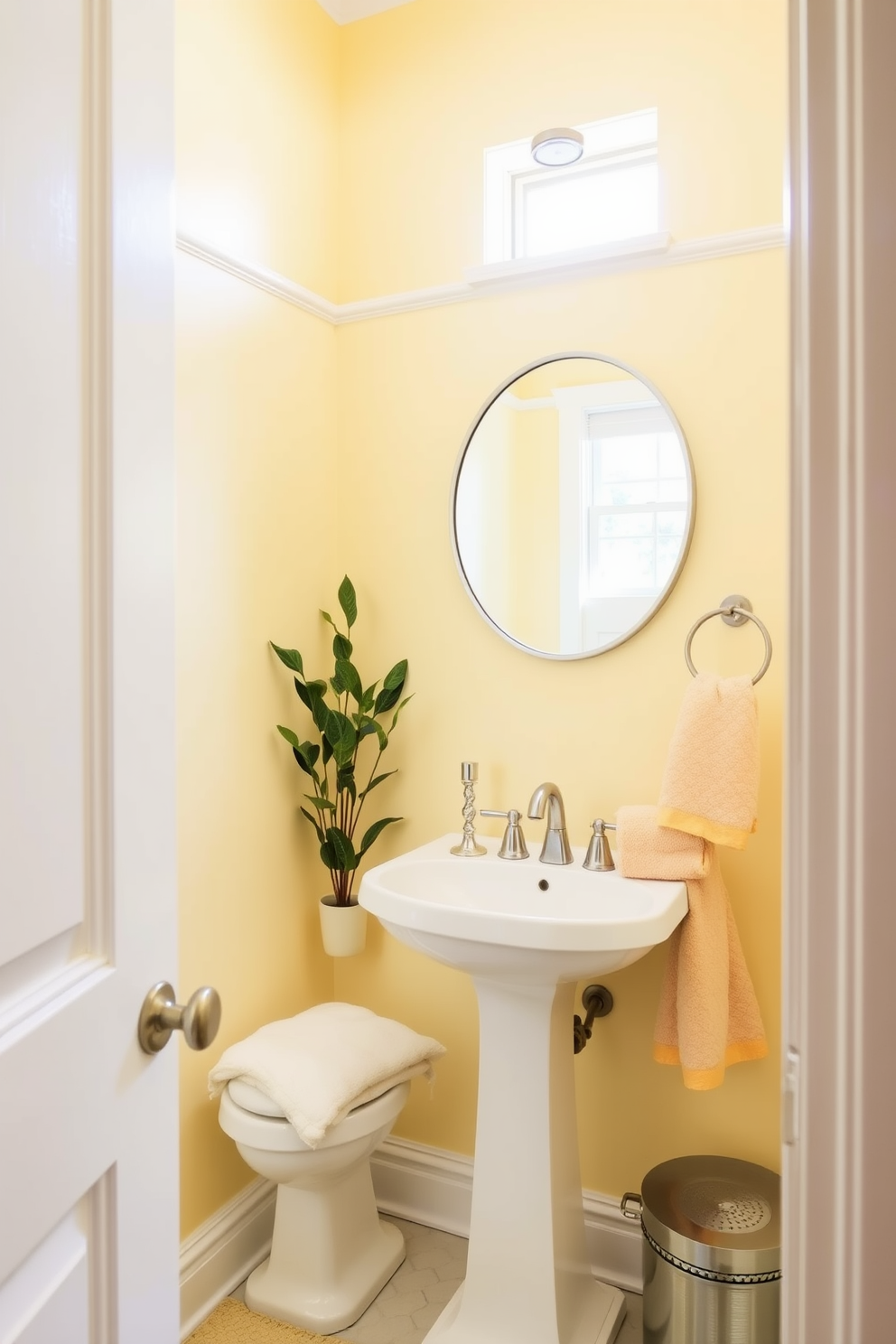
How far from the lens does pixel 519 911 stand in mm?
1889

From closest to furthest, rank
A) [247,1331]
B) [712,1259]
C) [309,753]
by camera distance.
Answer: [712,1259] < [247,1331] < [309,753]

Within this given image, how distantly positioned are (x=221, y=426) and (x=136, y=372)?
123 centimetres

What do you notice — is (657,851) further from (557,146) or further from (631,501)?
(557,146)

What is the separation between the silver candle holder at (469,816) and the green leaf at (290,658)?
43cm

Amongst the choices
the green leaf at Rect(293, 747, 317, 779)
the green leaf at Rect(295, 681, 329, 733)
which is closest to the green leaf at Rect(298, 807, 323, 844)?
the green leaf at Rect(293, 747, 317, 779)

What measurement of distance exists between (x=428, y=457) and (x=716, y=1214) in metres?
1.66

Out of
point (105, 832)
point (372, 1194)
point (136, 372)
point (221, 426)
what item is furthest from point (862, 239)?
point (372, 1194)

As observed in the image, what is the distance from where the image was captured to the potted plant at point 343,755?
214 centimetres

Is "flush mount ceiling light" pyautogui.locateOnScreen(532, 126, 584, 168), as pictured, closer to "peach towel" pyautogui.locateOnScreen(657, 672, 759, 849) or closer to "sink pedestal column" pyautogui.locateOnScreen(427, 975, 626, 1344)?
"peach towel" pyautogui.locateOnScreen(657, 672, 759, 849)

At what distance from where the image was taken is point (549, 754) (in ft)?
6.88

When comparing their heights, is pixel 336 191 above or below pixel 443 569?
above

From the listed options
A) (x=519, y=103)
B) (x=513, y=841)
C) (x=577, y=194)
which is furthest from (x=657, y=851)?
(x=519, y=103)

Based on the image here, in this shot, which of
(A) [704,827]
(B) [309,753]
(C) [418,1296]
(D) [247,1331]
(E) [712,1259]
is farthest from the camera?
(B) [309,753]

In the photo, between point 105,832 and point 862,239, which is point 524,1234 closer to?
point 105,832
